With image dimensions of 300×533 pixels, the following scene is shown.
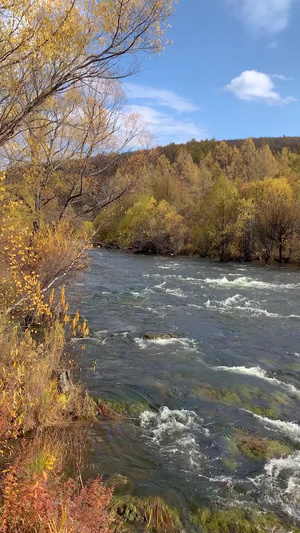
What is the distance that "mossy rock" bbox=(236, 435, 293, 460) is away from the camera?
21.8ft

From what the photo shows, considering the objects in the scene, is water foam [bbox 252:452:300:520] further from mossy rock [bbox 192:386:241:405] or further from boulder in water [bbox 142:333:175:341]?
A: boulder in water [bbox 142:333:175:341]

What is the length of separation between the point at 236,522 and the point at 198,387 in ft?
14.6

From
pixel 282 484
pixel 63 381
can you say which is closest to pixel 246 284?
pixel 63 381

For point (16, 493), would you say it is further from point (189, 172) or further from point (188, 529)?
point (189, 172)

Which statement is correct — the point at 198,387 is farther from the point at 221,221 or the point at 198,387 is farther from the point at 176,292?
the point at 221,221

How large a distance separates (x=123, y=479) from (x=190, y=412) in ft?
9.26

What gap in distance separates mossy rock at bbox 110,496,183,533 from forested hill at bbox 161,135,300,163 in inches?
4013

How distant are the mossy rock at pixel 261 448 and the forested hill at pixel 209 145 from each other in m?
99.9

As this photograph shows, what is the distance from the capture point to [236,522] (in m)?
4.98

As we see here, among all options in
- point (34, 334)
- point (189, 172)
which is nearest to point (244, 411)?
point (34, 334)

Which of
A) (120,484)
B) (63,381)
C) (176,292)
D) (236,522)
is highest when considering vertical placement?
(63,381)

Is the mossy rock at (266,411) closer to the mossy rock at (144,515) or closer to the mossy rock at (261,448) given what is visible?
the mossy rock at (261,448)

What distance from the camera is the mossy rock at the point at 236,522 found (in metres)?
4.85

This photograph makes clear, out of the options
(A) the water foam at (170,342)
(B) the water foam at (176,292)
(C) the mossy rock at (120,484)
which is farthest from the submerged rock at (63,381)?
(B) the water foam at (176,292)
